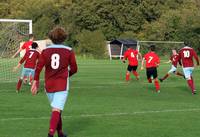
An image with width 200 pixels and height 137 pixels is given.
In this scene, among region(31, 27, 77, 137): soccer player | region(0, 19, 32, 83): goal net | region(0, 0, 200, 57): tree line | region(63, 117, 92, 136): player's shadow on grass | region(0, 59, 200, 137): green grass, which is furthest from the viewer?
region(0, 0, 200, 57): tree line

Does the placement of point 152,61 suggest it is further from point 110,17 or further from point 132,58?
point 110,17

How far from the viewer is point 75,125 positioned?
39.6 feet

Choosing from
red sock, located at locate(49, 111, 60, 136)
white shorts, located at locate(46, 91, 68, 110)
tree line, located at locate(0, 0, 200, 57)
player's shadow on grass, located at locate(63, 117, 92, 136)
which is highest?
tree line, located at locate(0, 0, 200, 57)

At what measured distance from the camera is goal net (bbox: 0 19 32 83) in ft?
95.6

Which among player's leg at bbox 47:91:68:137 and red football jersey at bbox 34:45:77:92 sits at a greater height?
red football jersey at bbox 34:45:77:92

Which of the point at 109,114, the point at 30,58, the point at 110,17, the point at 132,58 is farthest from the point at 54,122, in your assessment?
the point at 110,17

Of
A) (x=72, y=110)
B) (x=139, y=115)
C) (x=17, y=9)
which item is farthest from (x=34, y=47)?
(x=17, y=9)

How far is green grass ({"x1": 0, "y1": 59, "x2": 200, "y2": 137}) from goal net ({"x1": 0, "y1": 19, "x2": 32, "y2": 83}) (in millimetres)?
8690

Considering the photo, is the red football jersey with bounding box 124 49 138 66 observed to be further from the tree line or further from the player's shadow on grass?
the tree line

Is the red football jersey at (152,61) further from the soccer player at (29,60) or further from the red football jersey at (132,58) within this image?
the red football jersey at (132,58)

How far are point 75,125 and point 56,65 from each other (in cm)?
266

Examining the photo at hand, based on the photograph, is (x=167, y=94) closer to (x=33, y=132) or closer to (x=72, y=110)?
(x=72, y=110)

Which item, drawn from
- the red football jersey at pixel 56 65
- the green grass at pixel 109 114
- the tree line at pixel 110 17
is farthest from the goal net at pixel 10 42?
the tree line at pixel 110 17

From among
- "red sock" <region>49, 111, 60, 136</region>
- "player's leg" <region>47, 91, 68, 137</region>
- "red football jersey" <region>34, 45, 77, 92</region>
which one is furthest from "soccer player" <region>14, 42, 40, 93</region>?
"red sock" <region>49, 111, 60, 136</region>
